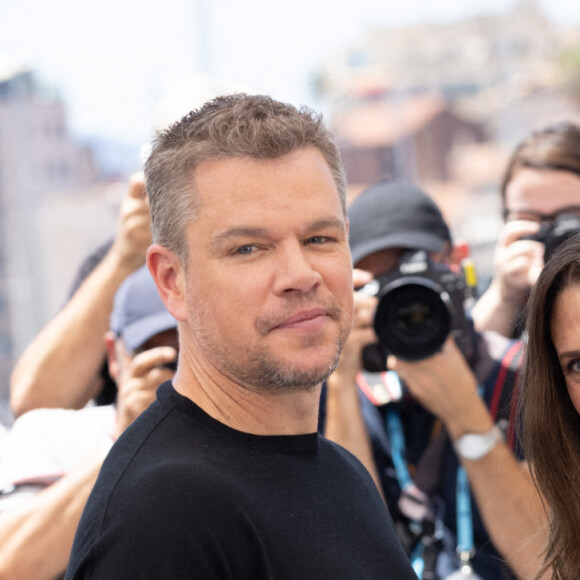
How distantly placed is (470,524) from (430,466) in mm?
159

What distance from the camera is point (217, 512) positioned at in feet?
3.62

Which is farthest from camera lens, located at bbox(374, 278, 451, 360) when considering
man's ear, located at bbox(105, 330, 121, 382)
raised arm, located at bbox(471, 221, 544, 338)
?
man's ear, located at bbox(105, 330, 121, 382)

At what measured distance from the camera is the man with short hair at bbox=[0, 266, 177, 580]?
175cm

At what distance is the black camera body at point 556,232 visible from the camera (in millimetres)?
2266

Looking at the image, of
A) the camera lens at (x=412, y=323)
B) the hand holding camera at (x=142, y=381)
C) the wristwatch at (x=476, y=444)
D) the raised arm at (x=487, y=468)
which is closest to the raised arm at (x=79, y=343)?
the hand holding camera at (x=142, y=381)

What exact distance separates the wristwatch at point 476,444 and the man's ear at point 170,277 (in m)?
1.01

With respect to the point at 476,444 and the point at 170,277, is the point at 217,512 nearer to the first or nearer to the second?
the point at 170,277

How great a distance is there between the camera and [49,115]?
17.7 ft

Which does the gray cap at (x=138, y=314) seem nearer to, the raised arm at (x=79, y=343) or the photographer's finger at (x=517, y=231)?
the raised arm at (x=79, y=343)

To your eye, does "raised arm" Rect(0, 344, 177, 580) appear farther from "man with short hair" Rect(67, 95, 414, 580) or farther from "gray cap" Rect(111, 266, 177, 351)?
"man with short hair" Rect(67, 95, 414, 580)

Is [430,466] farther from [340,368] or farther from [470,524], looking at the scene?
[340,368]

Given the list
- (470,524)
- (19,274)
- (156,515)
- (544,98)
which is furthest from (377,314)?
(544,98)

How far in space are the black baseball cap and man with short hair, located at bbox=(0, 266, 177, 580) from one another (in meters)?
0.57

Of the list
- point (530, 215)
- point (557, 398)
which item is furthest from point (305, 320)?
point (530, 215)
